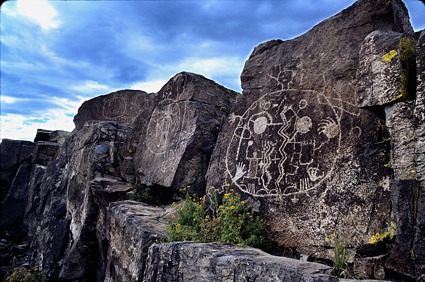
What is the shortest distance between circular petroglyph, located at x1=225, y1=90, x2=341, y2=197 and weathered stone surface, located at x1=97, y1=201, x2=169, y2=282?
67.7 inches

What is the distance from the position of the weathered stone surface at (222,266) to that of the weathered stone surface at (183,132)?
2.90 m

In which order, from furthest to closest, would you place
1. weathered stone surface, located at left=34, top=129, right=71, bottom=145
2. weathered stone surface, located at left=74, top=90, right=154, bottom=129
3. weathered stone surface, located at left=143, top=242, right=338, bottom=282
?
weathered stone surface, located at left=34, top=129, right=71, bottom=145 < weathered stone surface, located at left=74, top=90, right=154, bottom=129 < weathered stone surface, located at left=143, top=242, right=338, bottom=282

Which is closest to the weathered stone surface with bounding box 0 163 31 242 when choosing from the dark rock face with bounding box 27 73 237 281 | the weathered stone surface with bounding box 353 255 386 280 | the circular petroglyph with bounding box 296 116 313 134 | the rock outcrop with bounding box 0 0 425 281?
the dark rock face with bounding box 27 73 237 281

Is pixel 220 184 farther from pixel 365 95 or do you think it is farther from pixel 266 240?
pixel 365 95

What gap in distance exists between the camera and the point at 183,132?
799 centimetres

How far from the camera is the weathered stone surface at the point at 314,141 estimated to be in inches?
178

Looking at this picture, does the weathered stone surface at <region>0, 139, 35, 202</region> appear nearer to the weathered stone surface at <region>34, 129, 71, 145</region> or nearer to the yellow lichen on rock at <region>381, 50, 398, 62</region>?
the weathered stone surface at <region>34, 129, 71, 145</region>

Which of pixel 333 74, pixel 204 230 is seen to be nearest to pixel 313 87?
pixel 333 74

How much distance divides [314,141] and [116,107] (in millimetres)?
11055

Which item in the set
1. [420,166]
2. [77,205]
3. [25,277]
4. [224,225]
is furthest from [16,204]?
[420,166]

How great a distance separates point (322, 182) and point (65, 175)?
1033 centimetres

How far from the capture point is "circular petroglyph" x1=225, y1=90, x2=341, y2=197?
16.7 ft

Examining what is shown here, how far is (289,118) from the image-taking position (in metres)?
5.67

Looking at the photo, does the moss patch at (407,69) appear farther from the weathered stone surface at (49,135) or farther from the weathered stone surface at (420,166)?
the weathered stone surface at (49,135)
